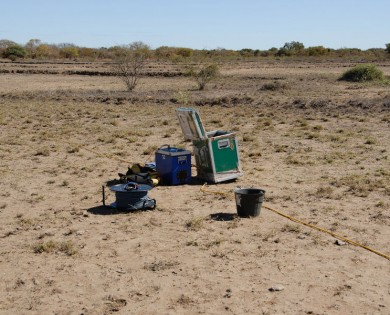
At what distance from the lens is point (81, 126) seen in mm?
17562

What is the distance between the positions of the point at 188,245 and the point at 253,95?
17.5m

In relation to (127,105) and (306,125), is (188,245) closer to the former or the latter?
(306,125)

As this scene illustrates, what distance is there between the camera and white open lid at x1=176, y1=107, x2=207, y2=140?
9.66 metres

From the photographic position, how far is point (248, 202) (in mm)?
7941

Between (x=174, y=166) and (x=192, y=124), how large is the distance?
0.83 metres

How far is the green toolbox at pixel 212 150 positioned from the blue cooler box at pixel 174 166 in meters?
0.28

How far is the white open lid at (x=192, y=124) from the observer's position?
966 cm

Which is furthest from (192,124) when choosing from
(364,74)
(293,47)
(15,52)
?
(293,47)

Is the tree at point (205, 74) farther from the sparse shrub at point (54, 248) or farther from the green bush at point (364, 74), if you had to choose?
the sparse shrub at point (54, 248)

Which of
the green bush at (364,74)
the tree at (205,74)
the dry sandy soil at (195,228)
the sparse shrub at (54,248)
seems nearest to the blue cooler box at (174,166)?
the dry sandy soil at (195,228)

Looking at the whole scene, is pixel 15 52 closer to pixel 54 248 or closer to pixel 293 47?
pixel 293 47

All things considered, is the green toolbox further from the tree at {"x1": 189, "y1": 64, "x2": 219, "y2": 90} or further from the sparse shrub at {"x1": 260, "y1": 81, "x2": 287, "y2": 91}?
the tree at {"x1": 189, "y1": 64, "x2": 219, "y2": 90}

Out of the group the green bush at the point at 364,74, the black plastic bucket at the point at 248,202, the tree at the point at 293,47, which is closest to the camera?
the black plastic bucket at the point at 248,202

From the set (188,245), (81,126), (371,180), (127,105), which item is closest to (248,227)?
(188,245)
